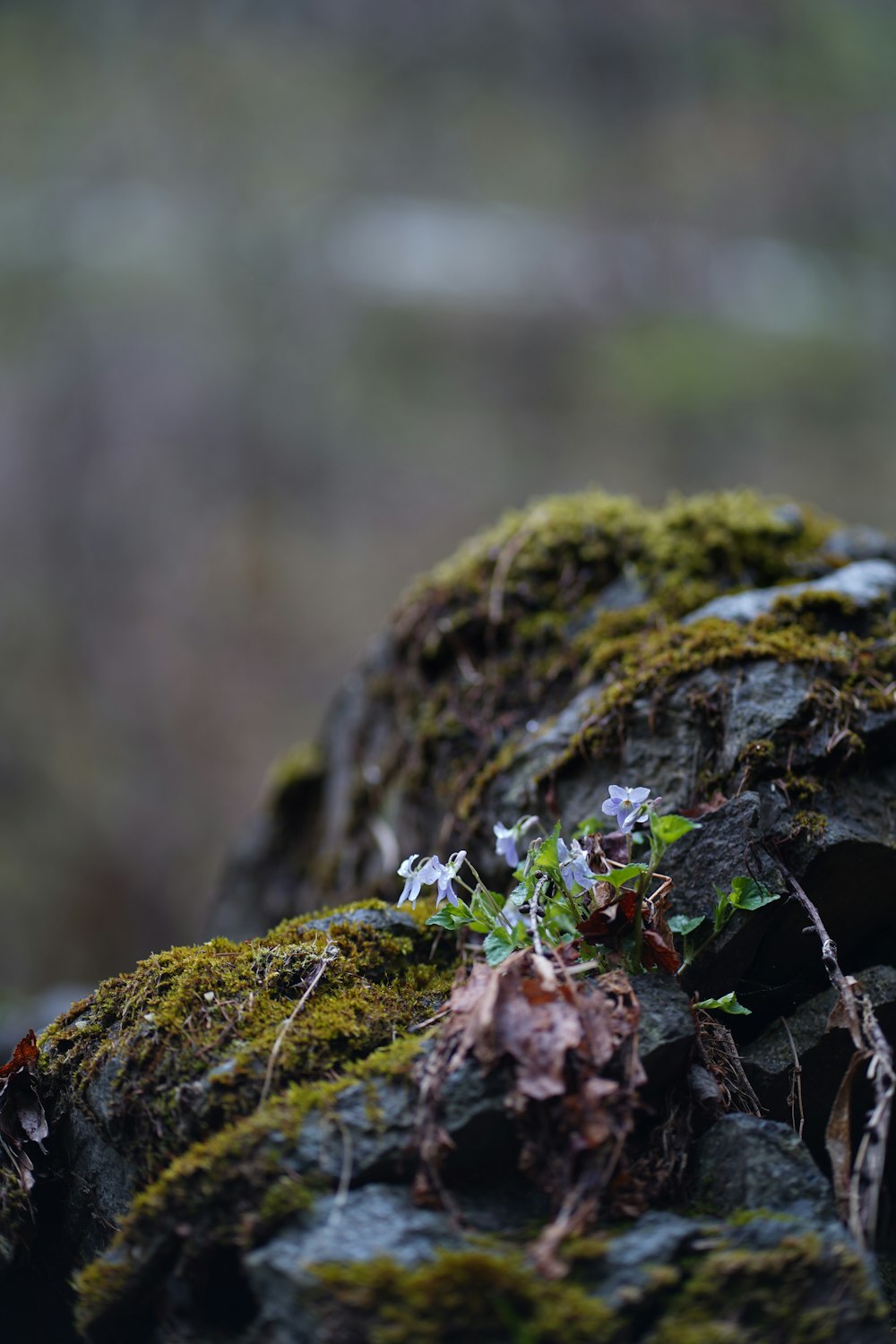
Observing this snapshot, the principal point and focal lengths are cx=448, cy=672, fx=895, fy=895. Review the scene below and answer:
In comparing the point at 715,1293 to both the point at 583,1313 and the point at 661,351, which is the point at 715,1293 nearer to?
the point at 583,1313

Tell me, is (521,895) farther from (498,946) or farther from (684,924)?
(684,924)

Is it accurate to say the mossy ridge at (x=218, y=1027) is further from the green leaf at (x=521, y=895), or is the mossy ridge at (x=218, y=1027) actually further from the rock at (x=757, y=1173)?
the rock at (x=757, y=1173)

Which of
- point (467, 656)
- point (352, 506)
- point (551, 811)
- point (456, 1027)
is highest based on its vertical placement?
point (352, 506)

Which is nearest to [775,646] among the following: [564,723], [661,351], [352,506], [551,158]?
[564,723]

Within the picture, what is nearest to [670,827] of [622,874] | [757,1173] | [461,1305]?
[622,874]

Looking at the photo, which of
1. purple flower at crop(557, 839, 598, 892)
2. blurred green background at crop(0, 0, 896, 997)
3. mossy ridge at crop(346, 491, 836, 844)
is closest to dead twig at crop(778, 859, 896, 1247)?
purple flower at crop(557, 839, 598, 892)

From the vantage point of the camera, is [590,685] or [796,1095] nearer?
[796,1095]
